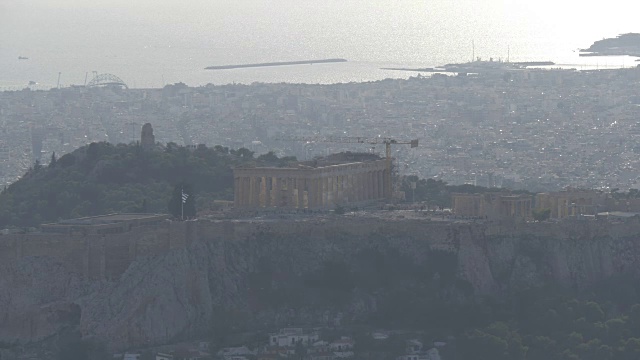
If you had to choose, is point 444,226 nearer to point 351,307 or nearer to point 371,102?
point 351,307

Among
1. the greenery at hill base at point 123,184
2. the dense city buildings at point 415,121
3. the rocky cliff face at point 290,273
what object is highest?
the greenery at hill base at point 123,184

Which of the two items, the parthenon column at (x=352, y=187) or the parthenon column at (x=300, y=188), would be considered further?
the parthenon column at (x=352, y=187)

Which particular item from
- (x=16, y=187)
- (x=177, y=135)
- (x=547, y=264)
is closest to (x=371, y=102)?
(x=177, y=135)

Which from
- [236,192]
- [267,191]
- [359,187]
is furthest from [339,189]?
[236,192]

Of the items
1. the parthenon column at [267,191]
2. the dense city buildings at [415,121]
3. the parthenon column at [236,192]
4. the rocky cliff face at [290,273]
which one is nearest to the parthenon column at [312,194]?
the parthenon column at [267,191]

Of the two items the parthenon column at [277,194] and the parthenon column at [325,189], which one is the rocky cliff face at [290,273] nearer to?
the parthenon column at [277,194]

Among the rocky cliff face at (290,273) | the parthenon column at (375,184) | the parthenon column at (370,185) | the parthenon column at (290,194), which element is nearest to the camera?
the rocky cliff face at (290,273)

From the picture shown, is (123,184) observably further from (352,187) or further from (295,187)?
(295,187)
